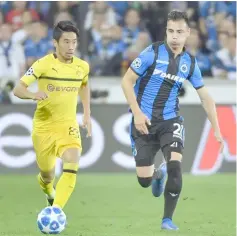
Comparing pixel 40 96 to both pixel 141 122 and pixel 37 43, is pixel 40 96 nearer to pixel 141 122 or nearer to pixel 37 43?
pixel 141 122

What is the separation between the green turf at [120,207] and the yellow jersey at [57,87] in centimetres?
110

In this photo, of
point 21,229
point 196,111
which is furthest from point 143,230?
point 196,111

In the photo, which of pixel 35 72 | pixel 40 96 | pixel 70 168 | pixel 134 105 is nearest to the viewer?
pixel 40 96

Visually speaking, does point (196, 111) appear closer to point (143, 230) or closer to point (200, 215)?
point (200, 215)

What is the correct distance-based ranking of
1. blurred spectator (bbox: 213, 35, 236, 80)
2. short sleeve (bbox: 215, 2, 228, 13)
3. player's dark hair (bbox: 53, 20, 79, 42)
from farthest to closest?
short sleeve (bbox: 215, 2, 228, 13) < blurred spectator (bbox: 213, 35, 236, 80) < player's dark hair (bbox: 53, 20, 79, 42)

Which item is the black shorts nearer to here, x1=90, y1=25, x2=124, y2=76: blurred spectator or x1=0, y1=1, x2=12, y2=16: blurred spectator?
x1=90, y1=25, x2=124, y2=76: blurred spectator

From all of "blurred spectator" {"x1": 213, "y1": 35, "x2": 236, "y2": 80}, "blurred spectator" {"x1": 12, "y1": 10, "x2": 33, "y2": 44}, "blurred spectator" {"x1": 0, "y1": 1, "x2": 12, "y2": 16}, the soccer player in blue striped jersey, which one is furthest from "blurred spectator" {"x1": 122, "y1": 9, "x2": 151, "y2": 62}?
the soccer player in blue striped jersey

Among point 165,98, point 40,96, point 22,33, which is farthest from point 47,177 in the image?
point 22,33

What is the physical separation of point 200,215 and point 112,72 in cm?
683

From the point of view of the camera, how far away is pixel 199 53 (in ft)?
53.9

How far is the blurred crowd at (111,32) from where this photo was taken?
15828 mm

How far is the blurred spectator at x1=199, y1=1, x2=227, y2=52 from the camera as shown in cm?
1653

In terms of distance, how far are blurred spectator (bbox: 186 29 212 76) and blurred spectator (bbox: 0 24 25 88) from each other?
126 inches

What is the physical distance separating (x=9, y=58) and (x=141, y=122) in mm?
7967
